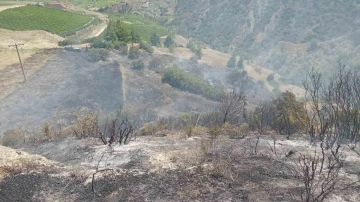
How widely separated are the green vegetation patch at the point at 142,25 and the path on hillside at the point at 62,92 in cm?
4182

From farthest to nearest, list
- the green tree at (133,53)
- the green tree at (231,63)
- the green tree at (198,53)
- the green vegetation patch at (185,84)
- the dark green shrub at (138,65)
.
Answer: the green tree at (231,63), the green tree at (198,53), the green tree at (133,53), the dark green shrub at (138,65), the green vegetation patch at (185,84)

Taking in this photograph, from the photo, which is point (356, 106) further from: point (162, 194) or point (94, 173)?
point (94, 173)

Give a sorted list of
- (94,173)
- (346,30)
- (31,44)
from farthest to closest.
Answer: (346,30) < (31,44) < (94,173)

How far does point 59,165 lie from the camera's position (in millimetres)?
20328

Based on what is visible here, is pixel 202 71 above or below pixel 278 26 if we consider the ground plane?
below

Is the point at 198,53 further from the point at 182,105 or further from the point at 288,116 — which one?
the point at 288,116

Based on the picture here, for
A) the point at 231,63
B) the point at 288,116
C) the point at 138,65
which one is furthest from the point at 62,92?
the point at 231,63

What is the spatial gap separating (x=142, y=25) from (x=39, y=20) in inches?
1624

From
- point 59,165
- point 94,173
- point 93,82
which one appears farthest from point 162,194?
point 93,82

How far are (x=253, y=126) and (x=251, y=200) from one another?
16988mm

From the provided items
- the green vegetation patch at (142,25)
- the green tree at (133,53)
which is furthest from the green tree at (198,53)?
the green tree at (133,53)

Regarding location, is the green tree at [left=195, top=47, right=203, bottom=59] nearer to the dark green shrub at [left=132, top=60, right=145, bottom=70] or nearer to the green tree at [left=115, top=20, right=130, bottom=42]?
the green tree at [left=115, top=20, right=130, bottom=42]

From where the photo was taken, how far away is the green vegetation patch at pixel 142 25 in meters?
116

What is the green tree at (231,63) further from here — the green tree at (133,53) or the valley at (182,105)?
the green tree at (133,53)
